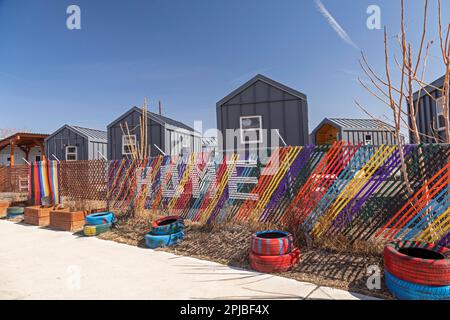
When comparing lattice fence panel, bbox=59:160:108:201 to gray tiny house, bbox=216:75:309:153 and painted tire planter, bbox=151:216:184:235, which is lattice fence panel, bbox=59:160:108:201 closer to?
painted tire planter, bbox=151:216:184:235

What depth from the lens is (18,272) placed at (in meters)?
4.01

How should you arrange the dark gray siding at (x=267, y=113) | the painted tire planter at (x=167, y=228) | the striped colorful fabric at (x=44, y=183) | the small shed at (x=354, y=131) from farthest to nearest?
the small shed at (x=354, y=131)
the striped colorful fabric at (x=44, y=183)
the dark gray siding at (x=267, y=113)
the painted tire planter at (x=167, y=228)

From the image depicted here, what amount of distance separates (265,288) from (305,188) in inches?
84.0

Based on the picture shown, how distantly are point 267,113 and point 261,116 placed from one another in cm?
24

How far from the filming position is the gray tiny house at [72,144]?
54.8 ft

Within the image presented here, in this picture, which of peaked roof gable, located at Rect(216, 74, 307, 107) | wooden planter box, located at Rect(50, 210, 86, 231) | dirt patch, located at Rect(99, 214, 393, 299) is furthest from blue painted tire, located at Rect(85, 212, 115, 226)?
peaked roof gable, located at Rect(216, 74, 307, 107)

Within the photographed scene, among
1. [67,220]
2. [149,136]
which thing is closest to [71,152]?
[149,136]

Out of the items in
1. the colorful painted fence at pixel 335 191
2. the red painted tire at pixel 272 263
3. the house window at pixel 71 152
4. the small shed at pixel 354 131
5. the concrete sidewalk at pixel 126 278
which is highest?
the small shed at pixel 354 131

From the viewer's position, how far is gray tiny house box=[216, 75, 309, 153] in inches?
364

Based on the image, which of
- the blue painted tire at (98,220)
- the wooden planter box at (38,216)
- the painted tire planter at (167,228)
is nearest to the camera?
the painted tire planter at (167,228)

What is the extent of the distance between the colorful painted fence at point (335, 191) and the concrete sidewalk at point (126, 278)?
1533mm

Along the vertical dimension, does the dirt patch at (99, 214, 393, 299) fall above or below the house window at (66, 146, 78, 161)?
below

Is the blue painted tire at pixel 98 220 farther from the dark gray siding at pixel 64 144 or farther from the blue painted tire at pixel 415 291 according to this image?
the dark gray siding at pixel 64 144

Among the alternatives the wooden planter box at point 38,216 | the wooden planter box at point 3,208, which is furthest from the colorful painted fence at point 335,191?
the wooden planter box at point 3,208
